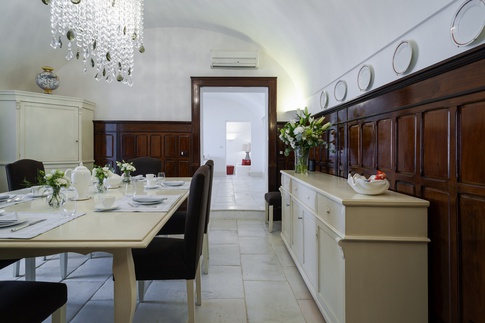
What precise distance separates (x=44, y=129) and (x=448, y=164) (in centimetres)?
485

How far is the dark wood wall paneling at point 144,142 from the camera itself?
489 cm

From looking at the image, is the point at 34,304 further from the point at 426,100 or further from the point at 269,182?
the point at 269,182

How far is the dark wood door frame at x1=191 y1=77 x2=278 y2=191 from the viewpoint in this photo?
4.86 meters

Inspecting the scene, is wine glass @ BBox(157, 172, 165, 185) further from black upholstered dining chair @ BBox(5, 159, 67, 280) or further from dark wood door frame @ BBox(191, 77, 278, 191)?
dark wood door frame @ BBox(191, 77, 278, 191)

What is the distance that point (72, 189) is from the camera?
217 cm

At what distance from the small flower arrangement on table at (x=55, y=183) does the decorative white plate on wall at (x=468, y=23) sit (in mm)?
2359

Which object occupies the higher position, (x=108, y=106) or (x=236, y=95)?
(x=236, y=95)

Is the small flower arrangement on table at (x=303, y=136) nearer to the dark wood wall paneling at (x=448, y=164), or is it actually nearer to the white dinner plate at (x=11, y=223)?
the dark wood wall paneling at (x=448, y=164)

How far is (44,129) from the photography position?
4129 mm

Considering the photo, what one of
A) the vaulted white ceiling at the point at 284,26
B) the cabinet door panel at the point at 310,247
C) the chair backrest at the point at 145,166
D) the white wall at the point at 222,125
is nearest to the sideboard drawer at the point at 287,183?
the cabinet door panel at the point at 310,247

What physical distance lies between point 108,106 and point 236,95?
581cm

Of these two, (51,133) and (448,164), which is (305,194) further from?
(51,133)

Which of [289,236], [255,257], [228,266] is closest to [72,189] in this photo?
[228,266]

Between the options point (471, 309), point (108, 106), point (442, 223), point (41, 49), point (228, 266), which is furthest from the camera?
point (108, 106)
